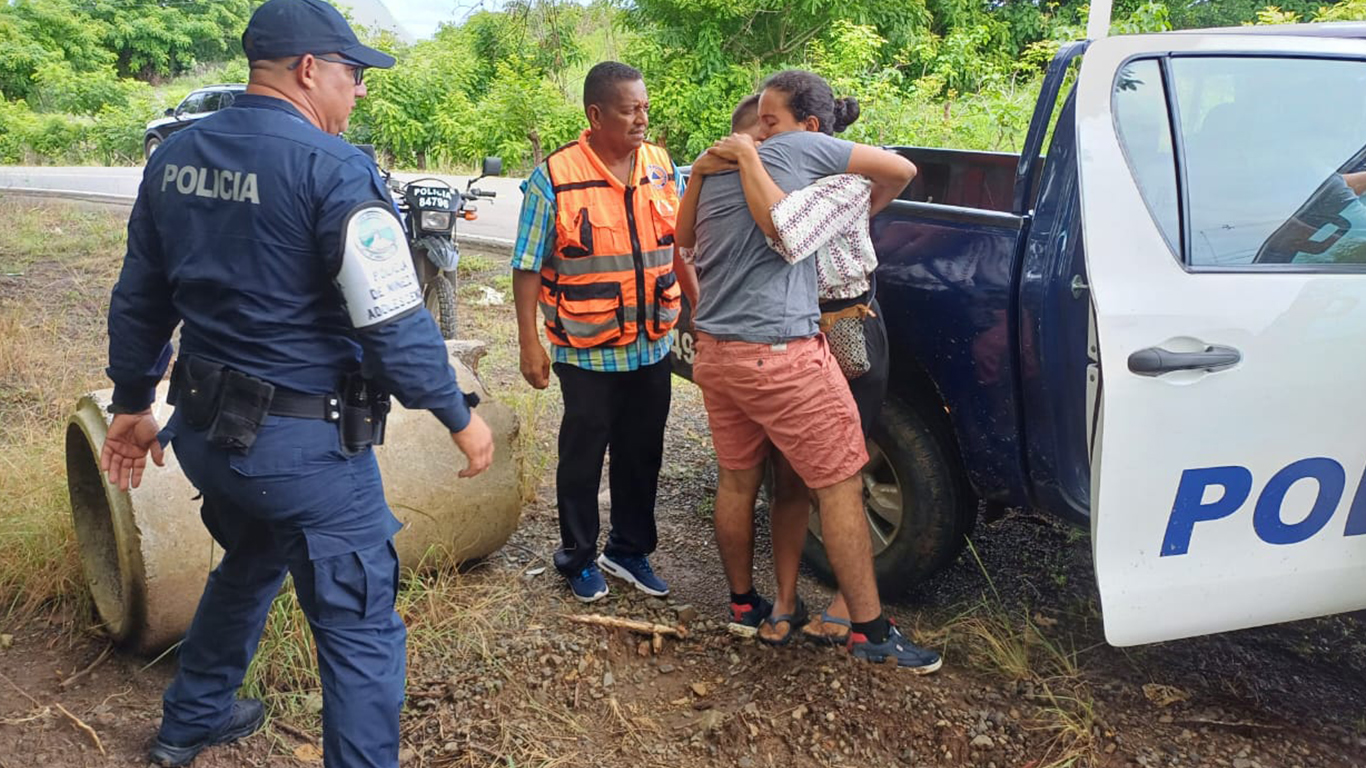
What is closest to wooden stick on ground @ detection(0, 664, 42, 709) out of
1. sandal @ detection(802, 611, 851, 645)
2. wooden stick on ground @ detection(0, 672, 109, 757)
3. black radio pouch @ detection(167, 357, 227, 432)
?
wooden stick on ground @ detection(0, 672, 109, 757)

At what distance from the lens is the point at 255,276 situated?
78.1 inches

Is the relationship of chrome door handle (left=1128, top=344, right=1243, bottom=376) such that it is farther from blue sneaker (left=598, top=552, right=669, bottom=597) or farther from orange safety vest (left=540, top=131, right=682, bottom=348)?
blue sneaker (left=598, top=552, right=669, bottom=597)

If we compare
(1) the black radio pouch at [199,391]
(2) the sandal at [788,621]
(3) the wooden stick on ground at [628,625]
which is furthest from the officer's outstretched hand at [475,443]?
(2) the sandal at [788,621]

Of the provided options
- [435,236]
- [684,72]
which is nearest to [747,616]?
[435,236]

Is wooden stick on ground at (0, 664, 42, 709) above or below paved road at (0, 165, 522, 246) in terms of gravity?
above

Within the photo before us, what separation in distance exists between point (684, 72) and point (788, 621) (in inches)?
556

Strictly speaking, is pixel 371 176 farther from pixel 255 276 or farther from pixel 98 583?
pixel 98 583

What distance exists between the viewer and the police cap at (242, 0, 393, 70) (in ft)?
6.63

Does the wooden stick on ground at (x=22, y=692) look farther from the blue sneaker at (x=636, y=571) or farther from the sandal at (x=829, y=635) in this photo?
the sandal at (x=829, y=635)

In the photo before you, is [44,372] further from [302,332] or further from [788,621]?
[788,621]

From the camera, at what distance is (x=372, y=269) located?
1960 millimetres

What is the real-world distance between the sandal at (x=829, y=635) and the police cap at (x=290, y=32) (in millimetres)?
1945

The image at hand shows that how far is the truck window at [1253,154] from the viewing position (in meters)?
2.36

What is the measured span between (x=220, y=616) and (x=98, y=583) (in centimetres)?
93
